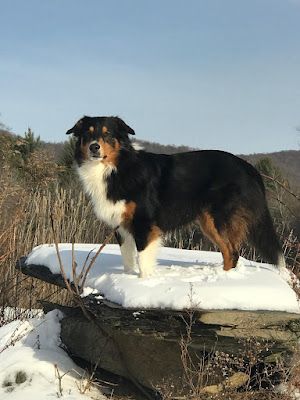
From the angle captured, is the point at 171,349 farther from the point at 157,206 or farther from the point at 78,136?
the point at 78,136

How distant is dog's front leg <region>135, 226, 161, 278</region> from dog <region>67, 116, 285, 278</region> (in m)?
0.01

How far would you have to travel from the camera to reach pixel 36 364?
14.8 ft

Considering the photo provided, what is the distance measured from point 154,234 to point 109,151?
941mm

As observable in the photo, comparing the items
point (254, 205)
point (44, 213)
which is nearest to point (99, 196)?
point (254, 205)

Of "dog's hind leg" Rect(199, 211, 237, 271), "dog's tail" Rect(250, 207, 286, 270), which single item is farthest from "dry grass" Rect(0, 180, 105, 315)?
"dog's tail" Rect(250, 207, 286, 270)

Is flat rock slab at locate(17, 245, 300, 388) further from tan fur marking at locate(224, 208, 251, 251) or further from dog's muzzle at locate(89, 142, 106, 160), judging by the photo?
dog's muzzle at locate(89, 142, 106, 160)

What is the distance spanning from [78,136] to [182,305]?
2.25 meters

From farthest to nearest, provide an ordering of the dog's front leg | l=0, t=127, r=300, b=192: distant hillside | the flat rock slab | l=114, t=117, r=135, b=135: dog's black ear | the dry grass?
l=0, t=127, r=300, b=192: distant hillside < the dry grass < l=114, t=117, r=135, b=135: dog's black ear < the dog's front leg < the flat rock slab

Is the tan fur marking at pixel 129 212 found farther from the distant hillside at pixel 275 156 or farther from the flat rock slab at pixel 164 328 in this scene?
the distant hillside at pixel 275 156

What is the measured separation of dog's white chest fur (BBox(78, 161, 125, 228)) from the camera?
4926 millimetres

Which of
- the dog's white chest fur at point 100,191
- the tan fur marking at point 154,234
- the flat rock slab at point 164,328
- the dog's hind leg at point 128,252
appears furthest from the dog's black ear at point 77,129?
the flat rock slab at point 164,328

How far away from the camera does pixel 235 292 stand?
4.07 metres

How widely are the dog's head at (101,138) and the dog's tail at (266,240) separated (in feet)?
Answer: 5.16

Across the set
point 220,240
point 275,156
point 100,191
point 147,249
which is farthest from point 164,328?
point 275,156
